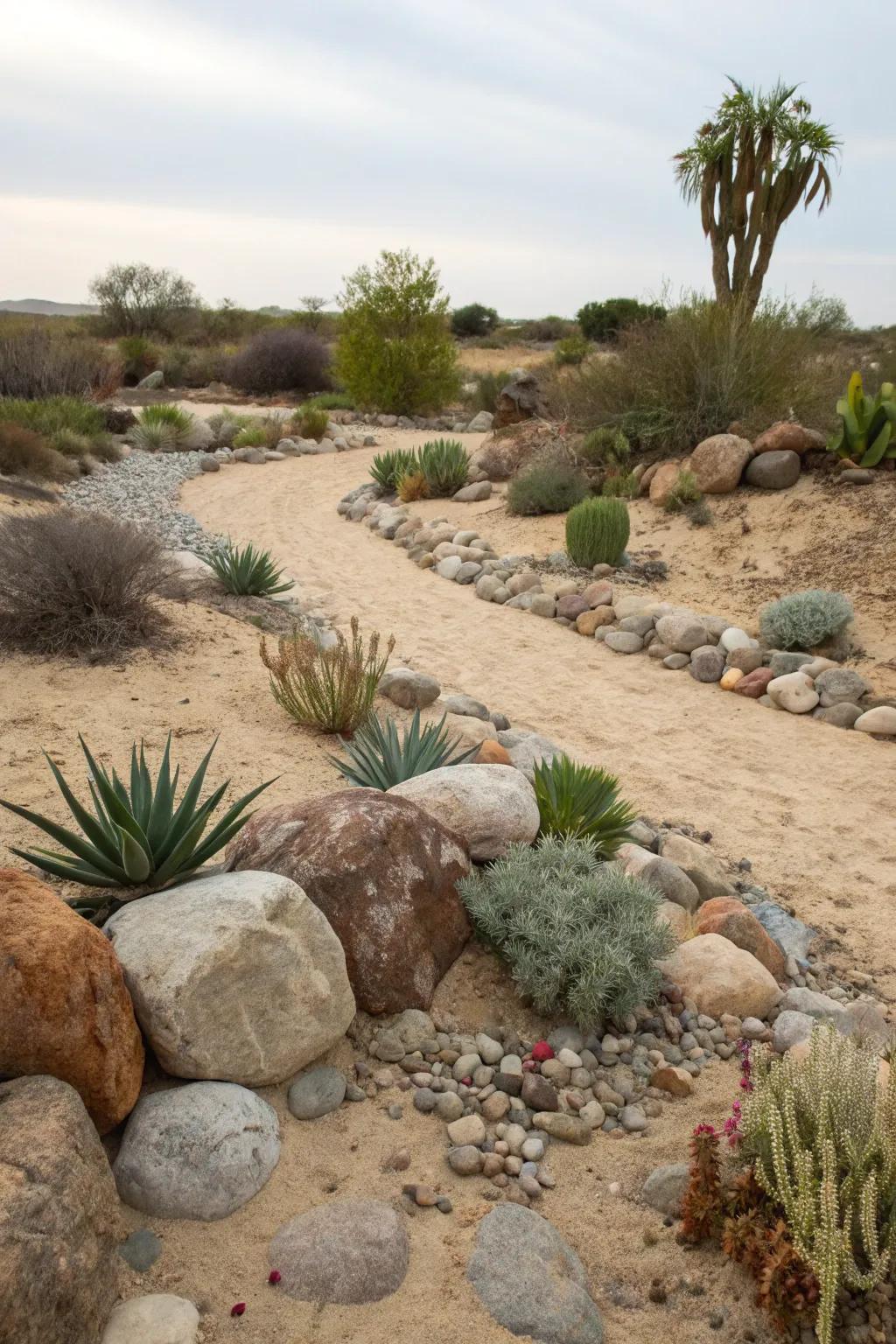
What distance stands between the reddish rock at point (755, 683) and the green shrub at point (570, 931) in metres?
4.19

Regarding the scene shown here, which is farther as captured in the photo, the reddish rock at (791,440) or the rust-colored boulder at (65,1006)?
the reddish rock at (791,440)

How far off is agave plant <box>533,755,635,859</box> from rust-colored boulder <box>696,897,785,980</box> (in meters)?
0.58

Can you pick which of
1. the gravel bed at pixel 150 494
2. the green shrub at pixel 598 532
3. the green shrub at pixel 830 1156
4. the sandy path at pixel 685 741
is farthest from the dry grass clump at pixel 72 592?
the green shrub at pixel 598 532

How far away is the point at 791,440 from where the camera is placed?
35.0 ft

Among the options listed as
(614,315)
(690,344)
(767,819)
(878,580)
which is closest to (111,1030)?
(767,819)

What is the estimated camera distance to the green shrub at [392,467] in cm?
1438

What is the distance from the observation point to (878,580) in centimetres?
888

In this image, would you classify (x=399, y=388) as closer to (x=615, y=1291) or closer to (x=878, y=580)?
(x=878, y=580)

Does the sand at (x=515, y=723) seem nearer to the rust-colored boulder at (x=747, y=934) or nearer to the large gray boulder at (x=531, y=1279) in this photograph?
the large gray boulder at (x=531, y=1279)

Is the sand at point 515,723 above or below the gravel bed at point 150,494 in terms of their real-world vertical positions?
below

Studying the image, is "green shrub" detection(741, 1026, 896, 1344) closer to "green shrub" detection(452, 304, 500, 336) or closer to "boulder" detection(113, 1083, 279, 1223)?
"boulder" detection(113, 1083, 279, 1223)

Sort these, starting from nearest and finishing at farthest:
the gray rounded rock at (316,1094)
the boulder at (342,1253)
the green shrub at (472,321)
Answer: the boulder at (342,1253) < the gray rounded rock at (316,1094) < the green shrub at (472,321)

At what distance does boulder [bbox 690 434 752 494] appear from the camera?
10.8 metres


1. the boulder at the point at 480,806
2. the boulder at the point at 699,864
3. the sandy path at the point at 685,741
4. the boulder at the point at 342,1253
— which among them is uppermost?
the boulder at the point at 480,806
